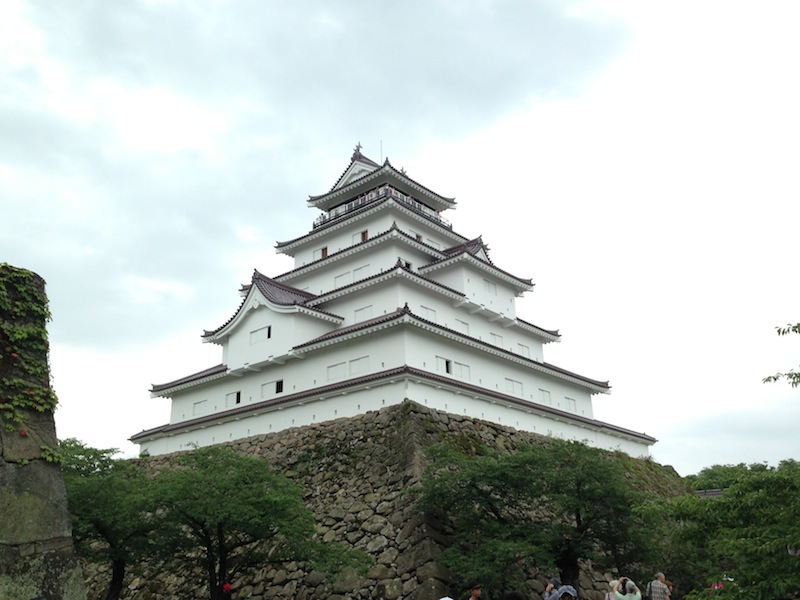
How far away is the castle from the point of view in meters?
24.9

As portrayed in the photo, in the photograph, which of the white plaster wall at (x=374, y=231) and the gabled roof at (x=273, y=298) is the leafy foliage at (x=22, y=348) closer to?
the gabled roof at (x=273, y=298)

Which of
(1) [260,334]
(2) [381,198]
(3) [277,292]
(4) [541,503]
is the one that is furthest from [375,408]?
(2) [381,198]

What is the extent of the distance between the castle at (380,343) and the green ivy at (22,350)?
14892 millimetres

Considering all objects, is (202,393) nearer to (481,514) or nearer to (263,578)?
(263,578)

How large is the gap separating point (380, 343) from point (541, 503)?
9.05m

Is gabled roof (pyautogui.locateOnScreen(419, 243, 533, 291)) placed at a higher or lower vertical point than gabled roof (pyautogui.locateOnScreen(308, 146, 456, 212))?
lower

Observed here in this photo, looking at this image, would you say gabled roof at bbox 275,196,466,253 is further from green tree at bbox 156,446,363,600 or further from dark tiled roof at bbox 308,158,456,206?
green tree at bbox 156,446,363,600

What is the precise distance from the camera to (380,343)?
990 inches

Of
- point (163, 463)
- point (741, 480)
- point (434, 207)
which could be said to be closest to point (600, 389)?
point (434, 207)

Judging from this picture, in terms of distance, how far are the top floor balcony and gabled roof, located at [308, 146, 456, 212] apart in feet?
1.47

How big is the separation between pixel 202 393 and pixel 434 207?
16.4 metres

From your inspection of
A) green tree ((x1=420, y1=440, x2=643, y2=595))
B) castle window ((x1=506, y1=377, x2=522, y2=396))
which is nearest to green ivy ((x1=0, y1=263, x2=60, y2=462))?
green tree ((x1=420, y1=440, x2=643, y2=595))

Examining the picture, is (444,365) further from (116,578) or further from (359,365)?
(116,578)

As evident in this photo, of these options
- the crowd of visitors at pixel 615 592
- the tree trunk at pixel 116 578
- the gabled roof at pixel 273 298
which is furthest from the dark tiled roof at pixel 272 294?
the crowd of visitors at pixel 615 592
